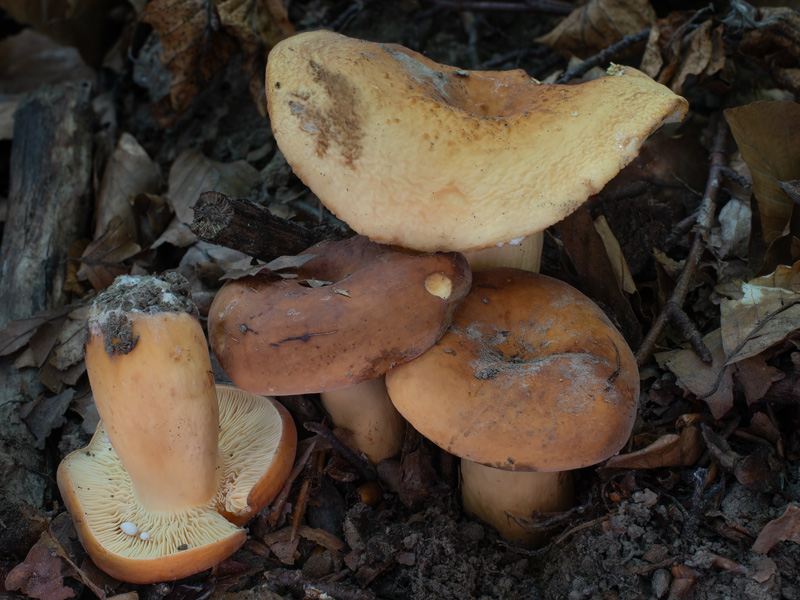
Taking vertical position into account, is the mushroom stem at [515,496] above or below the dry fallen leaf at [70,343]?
below

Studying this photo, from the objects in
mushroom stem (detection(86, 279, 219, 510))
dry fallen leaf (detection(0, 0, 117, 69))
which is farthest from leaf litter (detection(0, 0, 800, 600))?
dry fallen leaf (detection(0, 0, 117, 69))

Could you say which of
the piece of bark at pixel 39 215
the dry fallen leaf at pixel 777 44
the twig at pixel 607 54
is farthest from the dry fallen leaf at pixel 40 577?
the dry fallen leaf at pixel 777 44

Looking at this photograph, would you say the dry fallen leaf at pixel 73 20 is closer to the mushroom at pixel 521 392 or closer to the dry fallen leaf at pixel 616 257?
the mushroom at pixel 521 392

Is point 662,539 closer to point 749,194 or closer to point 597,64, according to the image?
point 749,194

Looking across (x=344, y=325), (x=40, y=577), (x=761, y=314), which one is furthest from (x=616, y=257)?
(x=40, y=577)

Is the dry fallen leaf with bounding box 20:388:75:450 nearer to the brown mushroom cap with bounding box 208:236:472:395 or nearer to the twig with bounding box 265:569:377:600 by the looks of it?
the brown mushroom cap with bounding box 208:236:472:395

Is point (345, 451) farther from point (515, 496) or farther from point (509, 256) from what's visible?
point (509, 256)
